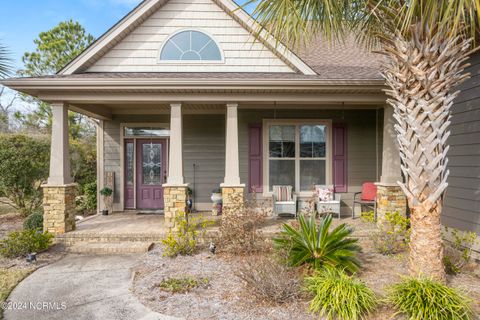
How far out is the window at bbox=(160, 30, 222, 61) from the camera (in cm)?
695

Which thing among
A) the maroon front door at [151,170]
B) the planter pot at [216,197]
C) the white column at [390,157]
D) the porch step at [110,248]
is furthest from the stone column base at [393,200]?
the maroon front door at [151,170]

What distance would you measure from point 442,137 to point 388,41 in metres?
1.48

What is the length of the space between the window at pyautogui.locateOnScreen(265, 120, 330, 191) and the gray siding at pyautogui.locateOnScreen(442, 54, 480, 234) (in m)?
3.30

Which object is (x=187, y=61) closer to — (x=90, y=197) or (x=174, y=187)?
(x=174, y=187)

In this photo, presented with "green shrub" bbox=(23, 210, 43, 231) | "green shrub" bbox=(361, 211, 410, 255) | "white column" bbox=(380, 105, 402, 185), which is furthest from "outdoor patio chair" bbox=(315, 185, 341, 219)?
"green shrub" bbox=(23, 210, 43, 231)

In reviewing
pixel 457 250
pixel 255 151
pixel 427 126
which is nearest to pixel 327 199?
pixel 255 151

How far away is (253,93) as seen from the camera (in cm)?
635

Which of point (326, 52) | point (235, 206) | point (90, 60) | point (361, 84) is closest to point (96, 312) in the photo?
point (235, 206)

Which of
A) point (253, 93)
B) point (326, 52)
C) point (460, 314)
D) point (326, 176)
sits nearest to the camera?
point (460, 314)

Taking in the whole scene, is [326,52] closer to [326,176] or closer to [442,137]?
[326,176]

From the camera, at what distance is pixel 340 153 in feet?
27.1

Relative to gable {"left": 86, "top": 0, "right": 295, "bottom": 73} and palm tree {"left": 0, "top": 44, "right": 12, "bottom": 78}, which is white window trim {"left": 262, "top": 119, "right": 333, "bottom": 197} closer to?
gable {"left": 86, "top": 0, "right": 295, "bottom": 73}

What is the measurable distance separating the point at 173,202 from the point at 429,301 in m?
4.59

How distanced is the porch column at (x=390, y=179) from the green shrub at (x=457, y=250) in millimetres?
1014
